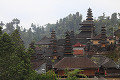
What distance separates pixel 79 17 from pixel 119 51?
79.7m

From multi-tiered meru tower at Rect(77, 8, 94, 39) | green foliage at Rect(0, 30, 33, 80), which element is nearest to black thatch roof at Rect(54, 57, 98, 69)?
green foliage at Rect(0, 30, 33, 80)

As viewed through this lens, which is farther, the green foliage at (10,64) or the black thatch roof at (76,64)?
the black thatch roof at (76,64)

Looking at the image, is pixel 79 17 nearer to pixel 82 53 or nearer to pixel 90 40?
pixel 90 40

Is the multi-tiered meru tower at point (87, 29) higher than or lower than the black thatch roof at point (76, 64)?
higher

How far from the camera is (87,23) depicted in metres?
65.2

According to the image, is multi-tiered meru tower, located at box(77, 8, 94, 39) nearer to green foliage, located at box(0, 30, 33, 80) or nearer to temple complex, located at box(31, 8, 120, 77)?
temple complex, located at box(31, 8, 120, 77)

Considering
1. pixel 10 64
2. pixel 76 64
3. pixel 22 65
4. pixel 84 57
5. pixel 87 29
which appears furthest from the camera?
pixel 87 29

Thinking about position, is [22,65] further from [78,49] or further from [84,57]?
[78,49]

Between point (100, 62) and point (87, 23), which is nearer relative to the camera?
point (100, 62)

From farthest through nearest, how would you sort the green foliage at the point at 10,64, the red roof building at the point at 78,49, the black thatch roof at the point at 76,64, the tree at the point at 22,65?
the red roof building at the point at 78,49 < the black thatch roof at the point at 76,64 < the tree at the point at 22,65 < the green foliage at the point at 10,64

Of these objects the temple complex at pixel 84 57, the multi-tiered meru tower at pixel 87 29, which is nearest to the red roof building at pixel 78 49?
the temple complex at pixel 84 57

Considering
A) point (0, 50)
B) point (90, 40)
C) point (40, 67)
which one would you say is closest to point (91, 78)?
point (40, 67)

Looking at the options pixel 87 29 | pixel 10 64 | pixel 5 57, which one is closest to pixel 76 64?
pixel 10 64

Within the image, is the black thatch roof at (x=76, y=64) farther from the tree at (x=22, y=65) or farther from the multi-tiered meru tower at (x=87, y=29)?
the multi-tiered meru tower at (x=87, y=29)
